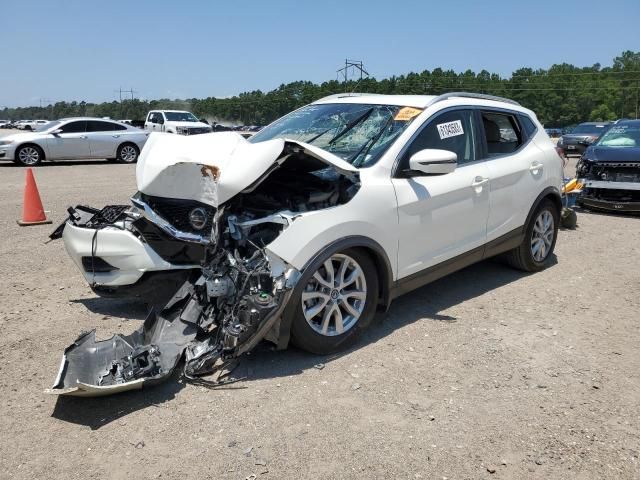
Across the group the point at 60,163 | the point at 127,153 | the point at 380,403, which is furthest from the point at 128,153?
the point at 380,403

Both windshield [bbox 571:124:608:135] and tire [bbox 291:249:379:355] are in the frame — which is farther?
windshield [bbox 571:124:608:135]

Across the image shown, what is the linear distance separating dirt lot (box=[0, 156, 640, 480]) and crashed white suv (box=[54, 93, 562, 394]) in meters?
0.26

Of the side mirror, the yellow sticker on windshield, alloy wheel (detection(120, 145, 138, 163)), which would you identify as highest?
the yellow sticker on windshield

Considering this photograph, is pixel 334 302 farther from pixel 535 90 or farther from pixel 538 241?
pixel 535 90

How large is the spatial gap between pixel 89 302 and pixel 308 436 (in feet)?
9.44

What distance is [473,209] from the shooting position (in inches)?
190

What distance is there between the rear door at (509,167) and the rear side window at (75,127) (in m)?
15.6

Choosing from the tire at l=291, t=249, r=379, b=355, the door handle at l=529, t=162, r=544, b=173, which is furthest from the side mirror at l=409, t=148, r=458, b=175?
the door handle at l=529, t=162, r=544, b=173

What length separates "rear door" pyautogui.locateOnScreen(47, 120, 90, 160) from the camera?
17.2 metres

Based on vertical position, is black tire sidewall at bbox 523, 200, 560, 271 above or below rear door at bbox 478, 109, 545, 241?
below

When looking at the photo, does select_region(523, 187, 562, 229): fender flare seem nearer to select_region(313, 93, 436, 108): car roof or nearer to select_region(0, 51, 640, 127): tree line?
select_region(313, 93, 436, 108): car roof

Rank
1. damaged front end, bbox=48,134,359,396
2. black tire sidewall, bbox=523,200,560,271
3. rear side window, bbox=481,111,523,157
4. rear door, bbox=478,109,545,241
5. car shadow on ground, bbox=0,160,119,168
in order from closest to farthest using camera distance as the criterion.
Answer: damaged front end, bbox=48,134,359,396
rear door, bbox=478,109,545,241
rear side window, bbox=481,111,523,157
black tire sidewall, bbox=523,200,560,271
car shadow on ground, bbox=0,160,119,168

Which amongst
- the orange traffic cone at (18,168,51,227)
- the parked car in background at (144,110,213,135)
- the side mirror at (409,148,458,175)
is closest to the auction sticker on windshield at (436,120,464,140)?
the side mirror at (409,148,458,175)

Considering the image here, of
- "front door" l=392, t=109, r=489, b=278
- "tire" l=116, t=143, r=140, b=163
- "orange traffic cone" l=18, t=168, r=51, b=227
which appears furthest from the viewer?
"tire" l=116, t=143, r=140, b=163
